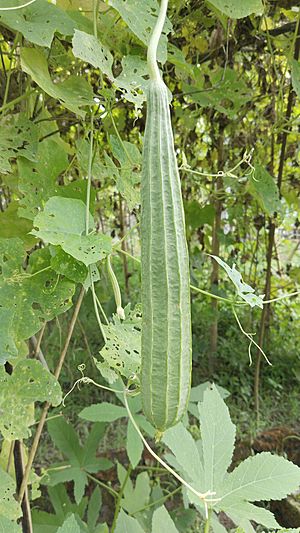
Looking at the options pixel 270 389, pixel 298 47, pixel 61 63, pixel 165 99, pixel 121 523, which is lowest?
pixel 270 389

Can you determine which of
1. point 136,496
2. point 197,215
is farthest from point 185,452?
point 197,215

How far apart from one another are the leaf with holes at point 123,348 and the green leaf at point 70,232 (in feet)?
0.49

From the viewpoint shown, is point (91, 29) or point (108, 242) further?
point (91, 29)

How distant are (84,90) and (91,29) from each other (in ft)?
0.31

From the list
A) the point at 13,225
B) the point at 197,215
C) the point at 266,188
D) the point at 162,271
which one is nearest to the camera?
the point at 162,271

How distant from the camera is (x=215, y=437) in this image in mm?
820

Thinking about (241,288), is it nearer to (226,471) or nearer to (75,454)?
(226,471)

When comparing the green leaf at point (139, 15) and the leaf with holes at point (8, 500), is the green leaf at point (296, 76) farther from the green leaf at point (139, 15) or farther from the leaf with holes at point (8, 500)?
the leaf with holes at point (8, 500)

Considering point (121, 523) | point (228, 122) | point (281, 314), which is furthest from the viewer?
point (281, 314)

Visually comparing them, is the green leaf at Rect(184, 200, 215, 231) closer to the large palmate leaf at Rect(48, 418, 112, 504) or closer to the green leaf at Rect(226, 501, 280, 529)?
the large palmate leaf at Rect(48, 418, 112, 504)

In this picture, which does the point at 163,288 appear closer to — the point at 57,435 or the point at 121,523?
the point at 121,523

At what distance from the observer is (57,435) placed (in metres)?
1.46

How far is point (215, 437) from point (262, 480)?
9cm

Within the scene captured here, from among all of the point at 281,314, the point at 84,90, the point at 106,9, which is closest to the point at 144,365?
the point at 84,90
